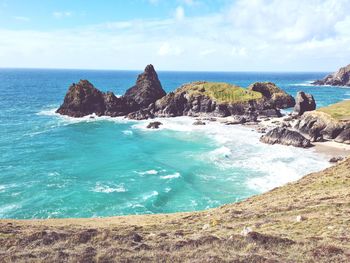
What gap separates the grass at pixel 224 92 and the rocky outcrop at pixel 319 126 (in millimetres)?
36998

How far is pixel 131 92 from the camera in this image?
139 metres

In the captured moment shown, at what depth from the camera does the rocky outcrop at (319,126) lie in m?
82.1

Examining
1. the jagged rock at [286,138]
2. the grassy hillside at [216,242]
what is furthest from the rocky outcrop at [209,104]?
the grassy hillside at [216,242]

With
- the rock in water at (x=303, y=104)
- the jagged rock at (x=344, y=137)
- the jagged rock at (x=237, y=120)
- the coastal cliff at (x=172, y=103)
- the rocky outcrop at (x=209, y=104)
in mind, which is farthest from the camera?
the coastal cliff at (x=172, y=103)

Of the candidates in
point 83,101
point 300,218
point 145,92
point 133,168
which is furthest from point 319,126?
point 83,101

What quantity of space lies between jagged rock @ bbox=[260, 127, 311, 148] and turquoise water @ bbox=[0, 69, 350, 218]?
8.33 feet

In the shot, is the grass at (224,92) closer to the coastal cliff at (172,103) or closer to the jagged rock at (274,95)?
the coastal cliff at (172,103)

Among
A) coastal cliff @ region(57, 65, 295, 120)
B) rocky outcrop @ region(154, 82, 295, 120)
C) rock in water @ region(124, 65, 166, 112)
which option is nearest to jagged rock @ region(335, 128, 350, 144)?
rocky outcrop @ region(154, 82, 295, 120)

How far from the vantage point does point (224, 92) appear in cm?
12950

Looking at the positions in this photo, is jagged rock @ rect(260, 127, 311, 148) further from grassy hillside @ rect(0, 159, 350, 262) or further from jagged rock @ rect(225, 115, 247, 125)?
grassy hillside @ rect(0, 159, 350, 262)

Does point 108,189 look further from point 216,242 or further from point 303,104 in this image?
point 303,104

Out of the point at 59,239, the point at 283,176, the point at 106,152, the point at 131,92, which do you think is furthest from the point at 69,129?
the point at 59,239

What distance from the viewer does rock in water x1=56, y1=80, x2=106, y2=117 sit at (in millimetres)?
125500

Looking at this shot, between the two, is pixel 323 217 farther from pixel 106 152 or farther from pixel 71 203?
pixel 106 152
